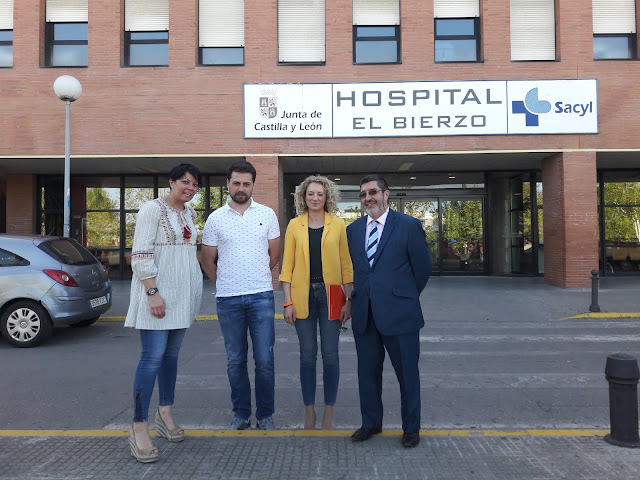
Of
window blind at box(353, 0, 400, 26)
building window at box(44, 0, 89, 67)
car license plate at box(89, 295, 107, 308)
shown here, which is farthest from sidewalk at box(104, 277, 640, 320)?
window blind at box(353, 0, 400, 26)

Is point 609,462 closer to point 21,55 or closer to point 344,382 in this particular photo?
point 344,382

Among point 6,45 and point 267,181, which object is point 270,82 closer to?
point 267,181

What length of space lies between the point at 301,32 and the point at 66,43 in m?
6.42

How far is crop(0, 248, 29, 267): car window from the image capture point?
746 centimetres

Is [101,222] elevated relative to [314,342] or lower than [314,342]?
elevated

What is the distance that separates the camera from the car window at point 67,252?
762 cm

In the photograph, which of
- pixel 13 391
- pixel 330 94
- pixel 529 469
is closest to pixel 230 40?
pixel 330 94

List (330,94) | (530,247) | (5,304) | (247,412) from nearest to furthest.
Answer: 1. (247,412)
2. (5,304)
3. (330,94)
4. (530,247)

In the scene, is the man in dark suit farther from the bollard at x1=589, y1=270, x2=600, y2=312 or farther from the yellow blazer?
the bollard at x1=589, y1=270, x2=600, y2=312

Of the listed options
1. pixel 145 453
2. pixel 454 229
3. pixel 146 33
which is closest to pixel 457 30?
pixel 454 229

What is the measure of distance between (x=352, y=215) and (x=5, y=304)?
38.4 feet

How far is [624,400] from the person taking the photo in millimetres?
3479

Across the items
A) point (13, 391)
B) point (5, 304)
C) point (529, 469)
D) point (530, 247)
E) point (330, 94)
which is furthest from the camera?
point (530, 247)

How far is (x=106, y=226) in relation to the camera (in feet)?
54.7
